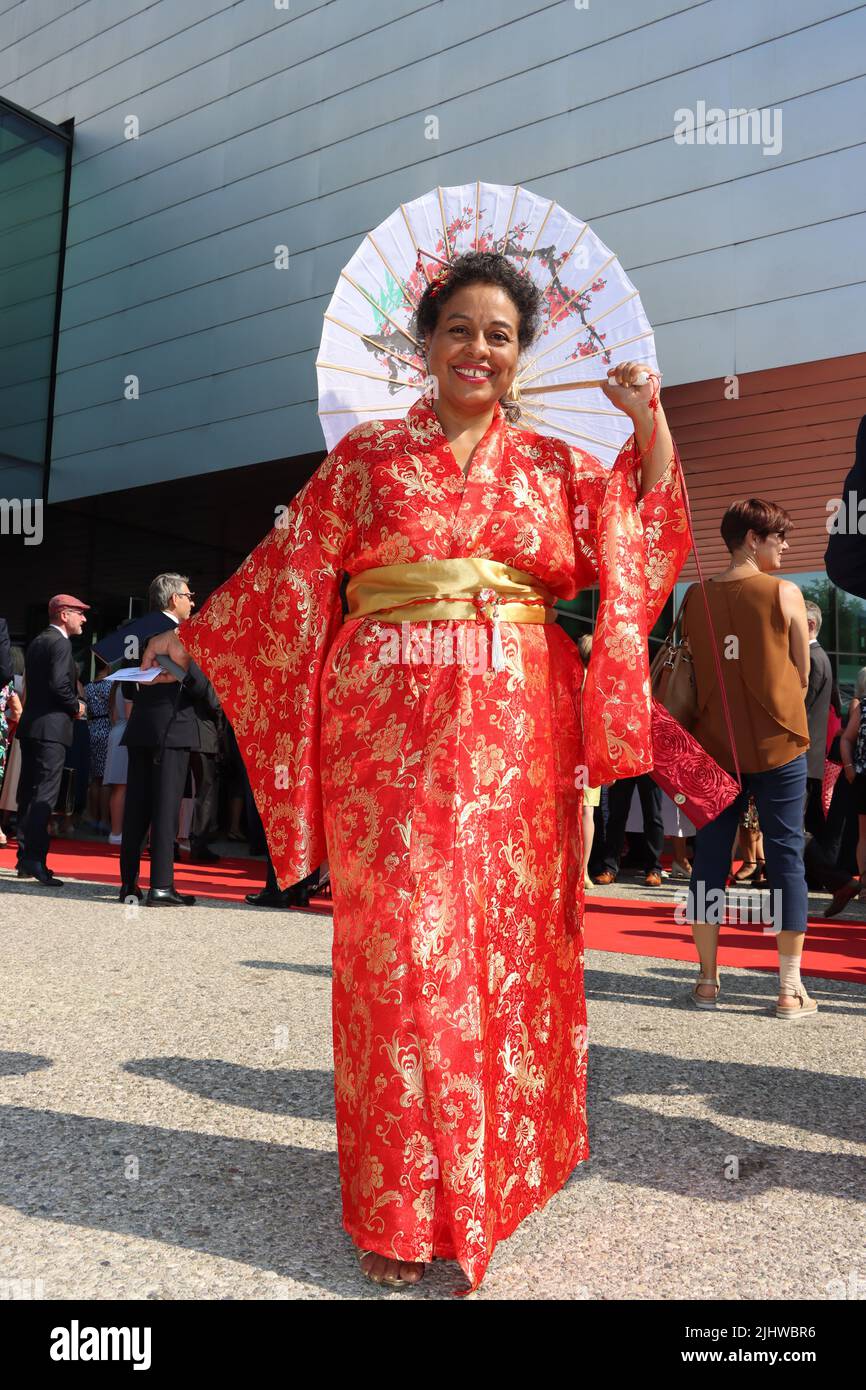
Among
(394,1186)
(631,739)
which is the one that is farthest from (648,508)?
(394,1186)

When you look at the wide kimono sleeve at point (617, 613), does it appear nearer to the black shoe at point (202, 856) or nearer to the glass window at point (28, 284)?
the black shoe at point (202, 856)

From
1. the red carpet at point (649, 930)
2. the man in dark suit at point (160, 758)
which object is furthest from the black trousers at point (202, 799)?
the man in dark suit at point (160, 758)

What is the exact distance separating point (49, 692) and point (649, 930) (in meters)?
4.01

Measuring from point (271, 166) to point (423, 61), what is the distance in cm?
203

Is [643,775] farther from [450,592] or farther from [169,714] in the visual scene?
[450,592]

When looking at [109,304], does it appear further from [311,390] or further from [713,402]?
[713,402]

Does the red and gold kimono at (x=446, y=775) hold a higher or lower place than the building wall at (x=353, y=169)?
lower

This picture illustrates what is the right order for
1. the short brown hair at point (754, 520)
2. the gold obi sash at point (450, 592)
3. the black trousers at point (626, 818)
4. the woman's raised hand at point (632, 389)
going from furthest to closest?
the black trousers at point (626, 818) < the short brown hair at point (754, 520) < the woman's raised hand at point (632, 389) < the gold obi sash at point (450, 592)

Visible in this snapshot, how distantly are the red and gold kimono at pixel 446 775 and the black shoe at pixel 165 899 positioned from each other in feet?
13.3

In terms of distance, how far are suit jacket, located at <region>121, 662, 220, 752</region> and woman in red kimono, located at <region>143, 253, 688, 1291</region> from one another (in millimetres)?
3656

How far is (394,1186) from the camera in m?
1.84

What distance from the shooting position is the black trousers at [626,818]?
301 inches

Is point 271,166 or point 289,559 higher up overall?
point 271,166

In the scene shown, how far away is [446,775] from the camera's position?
6.44ft
